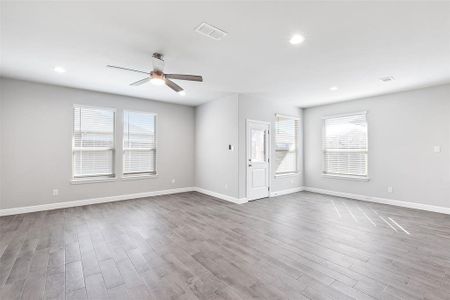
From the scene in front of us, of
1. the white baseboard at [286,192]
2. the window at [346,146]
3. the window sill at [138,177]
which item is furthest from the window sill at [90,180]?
the window at [346,146]

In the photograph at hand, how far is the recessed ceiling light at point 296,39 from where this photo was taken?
8.78ft

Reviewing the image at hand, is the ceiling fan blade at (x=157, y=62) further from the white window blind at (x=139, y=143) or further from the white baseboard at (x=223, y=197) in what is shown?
the white baseboard at (x=223, y=197)

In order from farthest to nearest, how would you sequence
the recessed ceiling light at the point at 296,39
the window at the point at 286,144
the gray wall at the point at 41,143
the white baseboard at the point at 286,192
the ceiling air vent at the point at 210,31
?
the window at the point at 286,144, the white baseboard at the point at 286,192, the gray wall at the point at 41,143, the recessed ceiling light at the point at 296,39, the ceiling air vent at the point at 210,31

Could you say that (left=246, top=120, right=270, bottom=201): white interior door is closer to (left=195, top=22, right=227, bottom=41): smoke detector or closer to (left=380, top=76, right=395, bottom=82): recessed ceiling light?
(left=380, top=76, right=395, bottom=82): recessed ceiling light

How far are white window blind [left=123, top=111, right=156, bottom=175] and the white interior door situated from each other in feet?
9.39

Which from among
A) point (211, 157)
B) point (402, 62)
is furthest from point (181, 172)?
point (402, 62)

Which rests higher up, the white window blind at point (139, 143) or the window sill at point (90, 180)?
the white window blind at point (139, 143)

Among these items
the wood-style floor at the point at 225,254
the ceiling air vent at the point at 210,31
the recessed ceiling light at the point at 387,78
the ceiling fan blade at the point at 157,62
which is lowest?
the wood-style floor at the point at 225,254

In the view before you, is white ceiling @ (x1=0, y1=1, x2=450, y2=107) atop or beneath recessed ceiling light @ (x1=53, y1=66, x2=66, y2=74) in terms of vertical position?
beneath

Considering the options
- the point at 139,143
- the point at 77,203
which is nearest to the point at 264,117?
the point at 139,143

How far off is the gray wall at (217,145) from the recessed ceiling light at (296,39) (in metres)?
2.65

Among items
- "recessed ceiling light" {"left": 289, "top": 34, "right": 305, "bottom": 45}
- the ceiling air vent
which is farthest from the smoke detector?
"recessed ceiling light" {"left": 289, "top": 34, "right": 305, "bottom": 45}

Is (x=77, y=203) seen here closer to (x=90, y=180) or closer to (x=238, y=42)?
(x=90, y=180)

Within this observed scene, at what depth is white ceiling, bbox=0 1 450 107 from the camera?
2.20 m
